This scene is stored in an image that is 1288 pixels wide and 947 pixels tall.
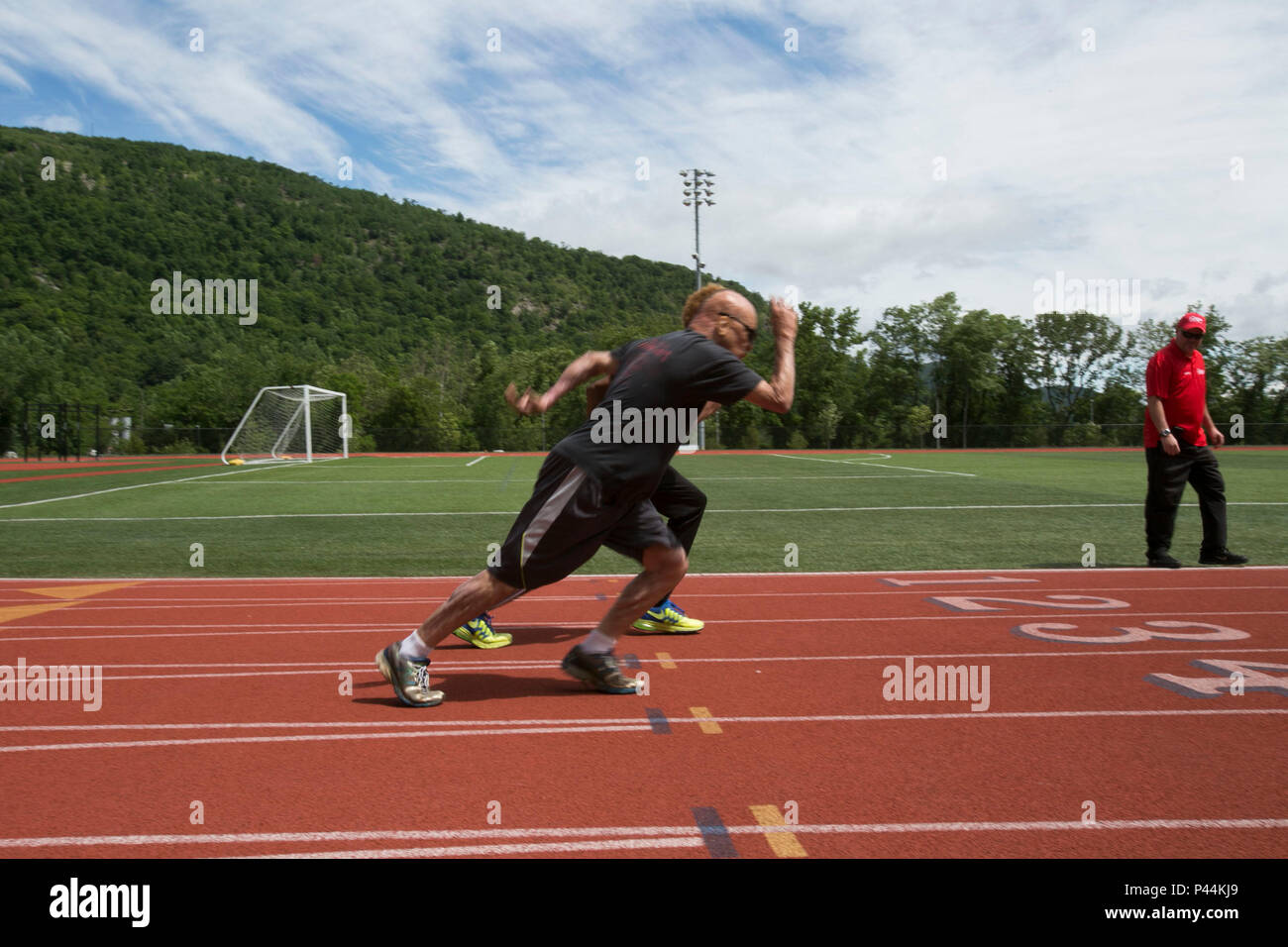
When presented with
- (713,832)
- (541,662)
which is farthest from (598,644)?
(713,832)

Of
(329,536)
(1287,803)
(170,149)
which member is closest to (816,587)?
(1287,803)

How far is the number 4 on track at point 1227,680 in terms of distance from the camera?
441cm

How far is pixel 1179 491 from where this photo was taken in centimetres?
842

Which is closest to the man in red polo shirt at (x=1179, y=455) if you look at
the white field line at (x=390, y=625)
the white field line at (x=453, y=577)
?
the white field line at (x=453, y=577)

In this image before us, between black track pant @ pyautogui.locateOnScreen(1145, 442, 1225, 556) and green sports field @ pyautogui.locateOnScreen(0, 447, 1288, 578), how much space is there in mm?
631

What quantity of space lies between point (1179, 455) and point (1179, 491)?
33 centimetres

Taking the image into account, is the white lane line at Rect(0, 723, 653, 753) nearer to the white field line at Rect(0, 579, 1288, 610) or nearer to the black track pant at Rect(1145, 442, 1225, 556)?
the white field line at Rect(0, 579, 1288, 610)

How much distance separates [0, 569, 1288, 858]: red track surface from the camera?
2820mm

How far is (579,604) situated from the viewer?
709cm

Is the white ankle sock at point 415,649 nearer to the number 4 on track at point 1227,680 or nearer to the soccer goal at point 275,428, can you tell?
the number 4 on track at point 1227,680

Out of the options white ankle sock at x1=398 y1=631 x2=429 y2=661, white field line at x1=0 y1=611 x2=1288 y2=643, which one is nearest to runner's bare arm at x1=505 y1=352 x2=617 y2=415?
white ankle sock at x1=398 y1=631 x2=429 y2=661

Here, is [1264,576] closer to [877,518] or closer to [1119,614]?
[1119,614]

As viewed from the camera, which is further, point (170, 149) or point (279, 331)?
point (170, 149)

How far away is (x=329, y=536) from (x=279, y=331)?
82.2m
